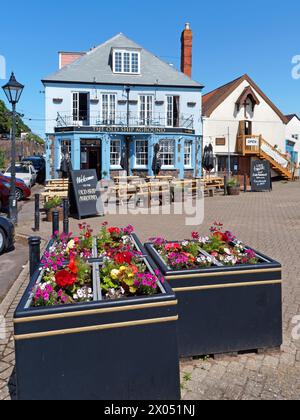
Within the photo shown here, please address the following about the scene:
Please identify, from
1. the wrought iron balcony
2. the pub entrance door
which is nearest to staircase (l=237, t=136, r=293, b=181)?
the wrought iron balcony

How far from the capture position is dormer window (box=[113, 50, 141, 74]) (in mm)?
28562

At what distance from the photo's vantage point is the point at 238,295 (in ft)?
12.9

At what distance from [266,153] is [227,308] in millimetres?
28794

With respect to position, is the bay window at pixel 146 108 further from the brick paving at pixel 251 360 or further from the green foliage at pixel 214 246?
the green foliage at pixel 214 246

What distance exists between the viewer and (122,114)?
28109 mm

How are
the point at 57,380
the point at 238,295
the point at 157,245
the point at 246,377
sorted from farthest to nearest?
the point at 157,245, the point at 238,295, the point at 246,377, the point at 57,380

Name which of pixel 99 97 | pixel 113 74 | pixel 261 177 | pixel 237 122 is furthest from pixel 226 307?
pixel 237 122

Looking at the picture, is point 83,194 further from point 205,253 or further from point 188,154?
point 188,154

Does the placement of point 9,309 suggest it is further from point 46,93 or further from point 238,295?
point 46,93

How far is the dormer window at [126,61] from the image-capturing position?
2856 cm

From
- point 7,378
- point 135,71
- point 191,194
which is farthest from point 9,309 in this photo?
point 135,71

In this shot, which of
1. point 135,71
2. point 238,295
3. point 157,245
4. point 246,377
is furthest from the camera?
point 135,71

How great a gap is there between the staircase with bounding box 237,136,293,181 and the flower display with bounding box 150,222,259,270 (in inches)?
1052

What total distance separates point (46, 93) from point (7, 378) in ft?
84.8
